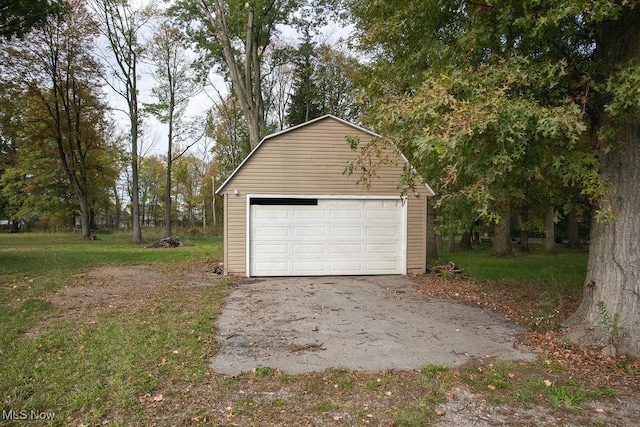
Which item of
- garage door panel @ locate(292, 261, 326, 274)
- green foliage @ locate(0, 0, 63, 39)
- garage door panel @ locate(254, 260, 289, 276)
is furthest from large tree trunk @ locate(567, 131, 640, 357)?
green foliage @ locate(0, 0, 63, 39)

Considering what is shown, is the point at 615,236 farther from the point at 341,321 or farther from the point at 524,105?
the point at 341,321

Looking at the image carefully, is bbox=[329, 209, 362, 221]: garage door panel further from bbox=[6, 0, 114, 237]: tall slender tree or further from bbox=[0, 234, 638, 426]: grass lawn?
bbox=[6, 0, 114, 237]: tall slender tree

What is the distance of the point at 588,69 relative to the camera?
4.86 metres

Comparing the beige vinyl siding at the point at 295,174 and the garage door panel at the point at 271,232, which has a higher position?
the beige vinyl siding at the point at 295,174

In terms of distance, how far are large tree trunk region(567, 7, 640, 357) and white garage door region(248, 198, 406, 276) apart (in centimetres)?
610

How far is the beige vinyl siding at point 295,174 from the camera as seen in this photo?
34.0ft

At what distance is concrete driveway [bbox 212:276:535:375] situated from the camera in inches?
179

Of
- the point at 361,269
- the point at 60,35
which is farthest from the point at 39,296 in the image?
the point at 60,35

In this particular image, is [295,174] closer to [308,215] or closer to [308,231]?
[308,215]

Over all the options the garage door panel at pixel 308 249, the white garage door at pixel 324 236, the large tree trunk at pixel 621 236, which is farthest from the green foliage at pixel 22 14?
the large tree trunk at pixel 621 236

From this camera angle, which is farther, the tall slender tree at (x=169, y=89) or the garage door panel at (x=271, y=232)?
the tall slender tree at (x=169, y=89)

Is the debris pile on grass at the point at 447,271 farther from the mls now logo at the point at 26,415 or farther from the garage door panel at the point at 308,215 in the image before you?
the mls now logo at the point at 26,415

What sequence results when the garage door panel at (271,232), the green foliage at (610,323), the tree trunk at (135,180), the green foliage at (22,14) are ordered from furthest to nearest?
the tree trunk at (135,180) → the green foliage at (22,14) → the garage door panel at (271,232) → the green foliage at (610,323)

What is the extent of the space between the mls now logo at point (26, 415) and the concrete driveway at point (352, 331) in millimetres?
1473
